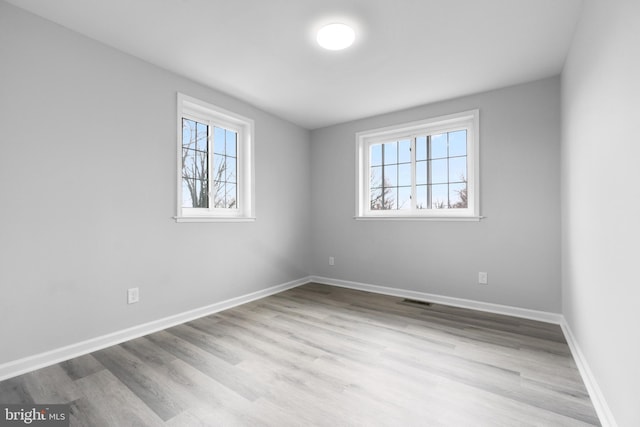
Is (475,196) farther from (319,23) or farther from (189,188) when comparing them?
(189,188)

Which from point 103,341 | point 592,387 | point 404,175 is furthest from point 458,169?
point 103,341

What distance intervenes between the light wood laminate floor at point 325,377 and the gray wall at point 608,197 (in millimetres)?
344

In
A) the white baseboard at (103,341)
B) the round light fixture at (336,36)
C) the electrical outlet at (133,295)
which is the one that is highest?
the round light fixture at (336,36)

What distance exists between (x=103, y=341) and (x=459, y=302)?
3.45 meters

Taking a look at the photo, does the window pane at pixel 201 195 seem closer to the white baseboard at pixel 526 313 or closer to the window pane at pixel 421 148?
the white baseboard at pixel 526 313

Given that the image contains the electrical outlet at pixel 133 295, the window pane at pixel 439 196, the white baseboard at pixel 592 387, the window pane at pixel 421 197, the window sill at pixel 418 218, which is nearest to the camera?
the white baseboard at pixel 592 387

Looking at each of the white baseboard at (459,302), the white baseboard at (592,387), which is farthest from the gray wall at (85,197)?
the white baseboard at (592,387)

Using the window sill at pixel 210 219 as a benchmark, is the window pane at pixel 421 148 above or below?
above

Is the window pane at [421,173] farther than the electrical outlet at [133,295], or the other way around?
the window pane at [421,173]

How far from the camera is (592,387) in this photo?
1.63 m

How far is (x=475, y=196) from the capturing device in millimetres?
3191

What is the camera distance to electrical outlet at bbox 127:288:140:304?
2400 millimetres

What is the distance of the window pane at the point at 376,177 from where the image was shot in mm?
4039

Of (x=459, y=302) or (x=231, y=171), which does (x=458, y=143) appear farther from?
(x=231, y=171)
